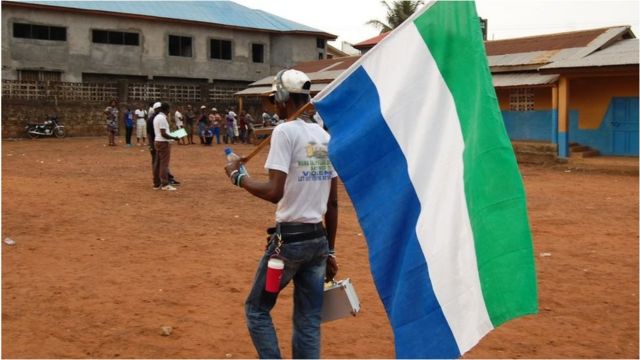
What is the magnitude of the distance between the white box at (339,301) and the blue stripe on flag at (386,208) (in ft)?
1.75

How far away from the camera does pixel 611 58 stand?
18.0m

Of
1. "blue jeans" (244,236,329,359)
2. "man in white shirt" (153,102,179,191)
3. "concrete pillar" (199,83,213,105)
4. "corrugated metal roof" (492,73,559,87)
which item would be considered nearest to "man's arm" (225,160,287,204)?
"blue jeans" (244,236,329,359)

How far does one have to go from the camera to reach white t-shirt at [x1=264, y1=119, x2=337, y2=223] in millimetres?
3277

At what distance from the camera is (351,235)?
8531 millimetres

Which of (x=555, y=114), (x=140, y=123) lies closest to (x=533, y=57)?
(x=555, y=114)

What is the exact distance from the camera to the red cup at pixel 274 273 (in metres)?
3.30

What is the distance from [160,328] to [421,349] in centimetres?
255

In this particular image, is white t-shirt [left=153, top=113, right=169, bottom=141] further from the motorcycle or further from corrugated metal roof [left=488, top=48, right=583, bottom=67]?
the motorcycle

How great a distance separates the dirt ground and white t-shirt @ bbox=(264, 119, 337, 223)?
1408 millimetres

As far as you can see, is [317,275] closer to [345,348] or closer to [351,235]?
[345,348]

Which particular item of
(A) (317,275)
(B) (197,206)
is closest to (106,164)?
(B) (197,206)

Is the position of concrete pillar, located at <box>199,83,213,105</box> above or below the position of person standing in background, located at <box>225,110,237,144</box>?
above

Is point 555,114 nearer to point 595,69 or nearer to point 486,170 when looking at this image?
point 595,69

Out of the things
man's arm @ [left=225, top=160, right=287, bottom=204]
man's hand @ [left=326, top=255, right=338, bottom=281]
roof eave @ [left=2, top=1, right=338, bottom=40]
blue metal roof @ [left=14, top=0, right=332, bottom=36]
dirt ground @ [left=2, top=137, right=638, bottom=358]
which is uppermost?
blue metal roof @ [left=14, top=0, right=332, bottom=36]
